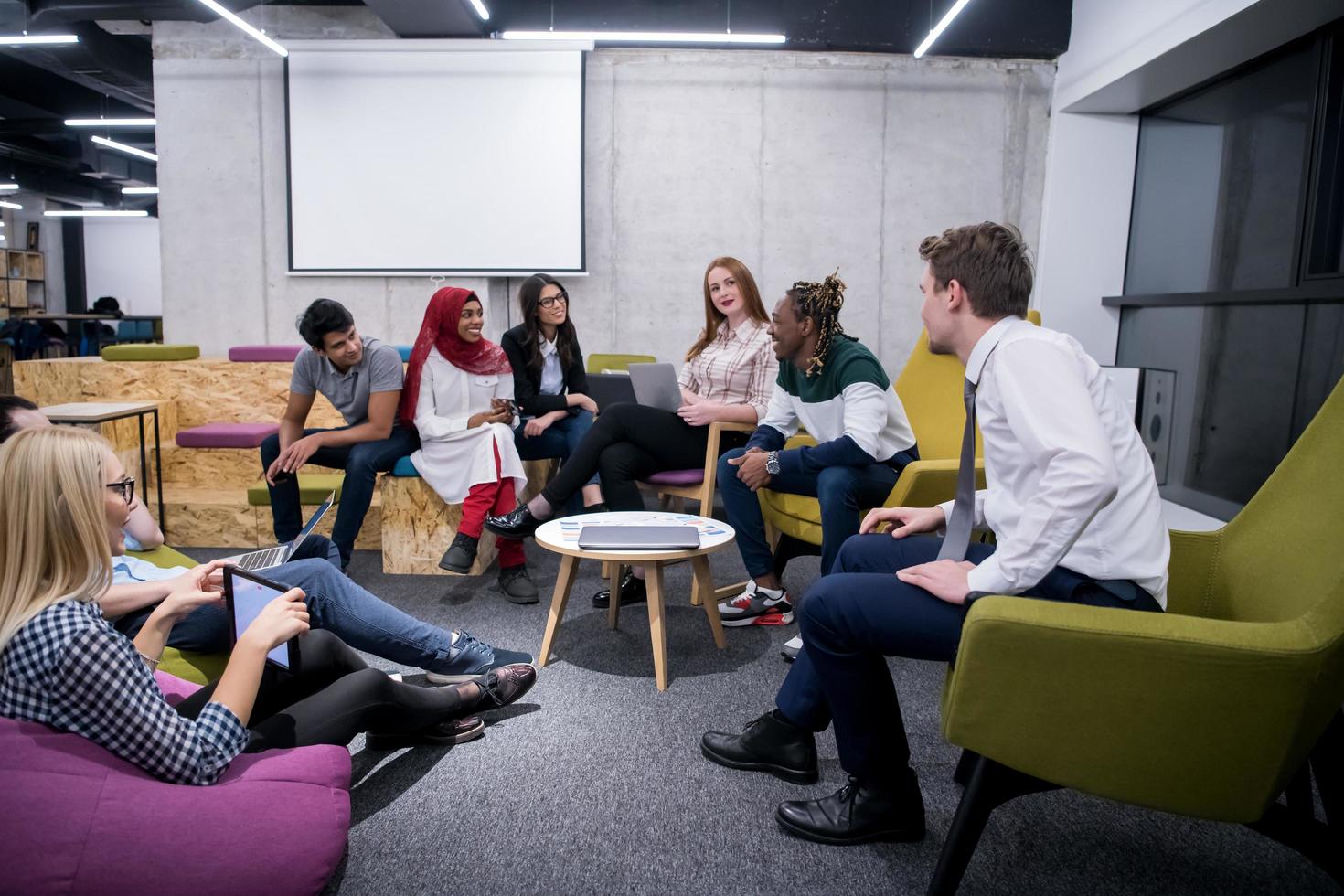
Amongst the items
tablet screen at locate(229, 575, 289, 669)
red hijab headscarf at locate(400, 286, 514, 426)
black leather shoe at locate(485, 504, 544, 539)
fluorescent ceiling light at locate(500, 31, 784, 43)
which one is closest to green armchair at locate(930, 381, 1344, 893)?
tablet screen at locate(229, 575, 289, 669)

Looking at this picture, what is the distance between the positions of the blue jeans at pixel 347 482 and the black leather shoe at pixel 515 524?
56 cm

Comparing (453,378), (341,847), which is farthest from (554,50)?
(341,847)

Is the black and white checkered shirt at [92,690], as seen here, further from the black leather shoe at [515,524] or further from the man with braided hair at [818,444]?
the black leather shoe at [515,524]

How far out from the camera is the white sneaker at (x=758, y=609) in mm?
2953

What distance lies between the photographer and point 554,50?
550cm

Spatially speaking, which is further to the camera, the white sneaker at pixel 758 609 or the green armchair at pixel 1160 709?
the white sneaker at pixel 758 609

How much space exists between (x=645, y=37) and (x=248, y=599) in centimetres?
450

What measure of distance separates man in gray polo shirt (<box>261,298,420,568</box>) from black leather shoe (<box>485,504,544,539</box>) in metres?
0.58

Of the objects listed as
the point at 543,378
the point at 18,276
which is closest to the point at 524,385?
the point at 543,378

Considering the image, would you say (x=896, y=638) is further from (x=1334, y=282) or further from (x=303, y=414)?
(x=1334, y=282)

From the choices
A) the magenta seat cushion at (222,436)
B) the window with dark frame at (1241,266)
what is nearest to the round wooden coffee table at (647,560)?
the magenta seat cushion at (222,436)

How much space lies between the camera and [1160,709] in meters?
1.25

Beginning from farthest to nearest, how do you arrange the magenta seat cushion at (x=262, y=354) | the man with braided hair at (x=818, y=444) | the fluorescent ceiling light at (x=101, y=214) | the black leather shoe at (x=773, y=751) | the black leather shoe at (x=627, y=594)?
the fluorescent ceiling light at (x=101, y=214) → the magenta seat cushion at (x=262, y=354) → the black leather shoe at (x=627, y=594) → the man with braided hair at (x=818, y=444) → the black leather shoe at (x=773, y=751)

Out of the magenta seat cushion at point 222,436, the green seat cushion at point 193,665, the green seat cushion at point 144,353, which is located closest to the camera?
the green seat cushion at point 193,665
